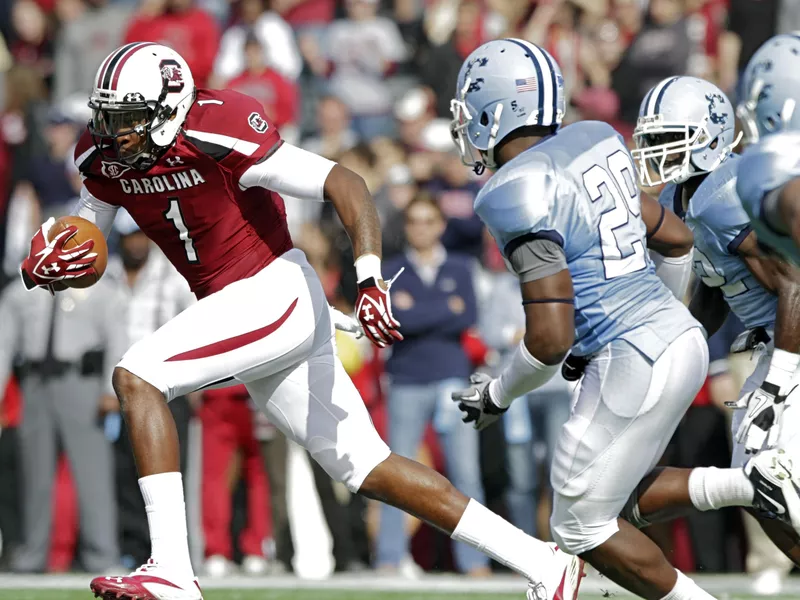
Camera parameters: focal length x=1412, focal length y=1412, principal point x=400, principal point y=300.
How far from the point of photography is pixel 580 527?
4.47 m

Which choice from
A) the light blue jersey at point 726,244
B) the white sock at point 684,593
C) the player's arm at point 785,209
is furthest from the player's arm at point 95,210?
the player's arm at point 785,209

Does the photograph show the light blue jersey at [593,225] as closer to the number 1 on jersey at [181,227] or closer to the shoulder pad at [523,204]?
the shoulder pad at [523,204]

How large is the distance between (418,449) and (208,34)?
4049mm

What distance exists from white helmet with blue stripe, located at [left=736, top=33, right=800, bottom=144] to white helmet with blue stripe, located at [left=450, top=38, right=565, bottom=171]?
3.21 ft

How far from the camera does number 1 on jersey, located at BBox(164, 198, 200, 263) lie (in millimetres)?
4828

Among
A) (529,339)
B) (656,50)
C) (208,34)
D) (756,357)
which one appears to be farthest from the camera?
(208,34)

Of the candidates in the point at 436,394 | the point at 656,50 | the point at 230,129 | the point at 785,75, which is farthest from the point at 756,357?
the point at 656,50

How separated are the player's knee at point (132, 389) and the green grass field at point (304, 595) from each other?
2.06m

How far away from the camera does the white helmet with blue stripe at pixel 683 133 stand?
5.14m

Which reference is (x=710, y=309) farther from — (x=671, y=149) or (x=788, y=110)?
(x=788, y=110)

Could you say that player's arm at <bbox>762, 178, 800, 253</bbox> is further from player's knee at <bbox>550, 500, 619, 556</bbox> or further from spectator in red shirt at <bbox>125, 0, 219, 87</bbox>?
spectator in red shirt at <bbox>125, 0, 219, 87</bbox>

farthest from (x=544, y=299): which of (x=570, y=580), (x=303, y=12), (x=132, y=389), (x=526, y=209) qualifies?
(x=303, y=12)

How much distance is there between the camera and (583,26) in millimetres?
10062

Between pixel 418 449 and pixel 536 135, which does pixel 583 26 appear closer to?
pixel 418 449
